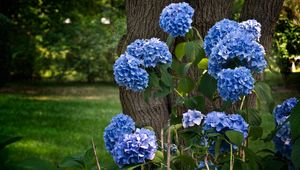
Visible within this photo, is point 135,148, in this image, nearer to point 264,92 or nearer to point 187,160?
point 187,160

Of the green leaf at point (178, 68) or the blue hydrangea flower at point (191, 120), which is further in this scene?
the green leaf at point (178, 68)

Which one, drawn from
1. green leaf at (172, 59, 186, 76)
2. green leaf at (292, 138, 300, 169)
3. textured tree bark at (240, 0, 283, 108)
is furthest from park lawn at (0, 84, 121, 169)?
textured tree bark at (240, 0, 283, 108)

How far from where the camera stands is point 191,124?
2061mm

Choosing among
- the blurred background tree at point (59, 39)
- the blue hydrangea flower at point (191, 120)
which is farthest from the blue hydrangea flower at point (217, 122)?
the blurred background tree at point (59, 39)

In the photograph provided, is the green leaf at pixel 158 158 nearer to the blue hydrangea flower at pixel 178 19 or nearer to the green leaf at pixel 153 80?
the green leaf at pixel 153 80

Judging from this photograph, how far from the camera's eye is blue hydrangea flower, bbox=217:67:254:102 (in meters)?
1.87

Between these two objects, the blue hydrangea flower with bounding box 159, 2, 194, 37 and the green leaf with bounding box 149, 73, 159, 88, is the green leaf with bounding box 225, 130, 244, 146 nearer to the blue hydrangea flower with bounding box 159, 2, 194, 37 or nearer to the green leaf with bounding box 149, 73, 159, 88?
the green leaf with bounding box 149, 73, 159, 88

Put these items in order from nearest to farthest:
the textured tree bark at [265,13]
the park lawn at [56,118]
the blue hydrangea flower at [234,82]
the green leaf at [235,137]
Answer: the green leaf at [235,137] < the blue hydrangea flower at [234,82] < the textured tree bark at [265,13] < the park lawn at [56,118]

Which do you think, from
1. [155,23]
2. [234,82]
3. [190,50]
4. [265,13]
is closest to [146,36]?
[155,23]

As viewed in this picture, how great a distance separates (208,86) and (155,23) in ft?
5.61

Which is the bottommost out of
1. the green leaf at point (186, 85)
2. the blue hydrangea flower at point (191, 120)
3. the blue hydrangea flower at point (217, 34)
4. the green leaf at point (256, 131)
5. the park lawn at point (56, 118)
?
the park lawn at point (56, 118)

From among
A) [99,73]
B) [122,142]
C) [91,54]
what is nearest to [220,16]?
[122,142]

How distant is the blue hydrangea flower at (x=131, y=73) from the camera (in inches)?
82.0

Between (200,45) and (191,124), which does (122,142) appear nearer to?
(191,124)
